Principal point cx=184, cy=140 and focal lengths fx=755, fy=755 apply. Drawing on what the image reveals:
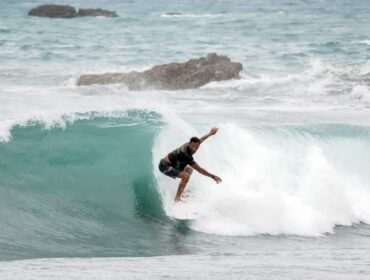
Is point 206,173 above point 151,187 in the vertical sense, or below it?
above

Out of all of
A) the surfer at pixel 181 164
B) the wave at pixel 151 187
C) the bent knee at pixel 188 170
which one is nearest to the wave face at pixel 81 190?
the wave at pixel 151 187

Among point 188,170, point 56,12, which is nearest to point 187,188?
point 188,170

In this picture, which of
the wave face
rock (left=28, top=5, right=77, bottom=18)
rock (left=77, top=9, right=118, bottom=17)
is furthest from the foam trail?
rock (left=77, top=9, right=118, bottom=17)

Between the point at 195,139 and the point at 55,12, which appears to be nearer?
the point at 195,139

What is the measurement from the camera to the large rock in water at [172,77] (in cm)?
2422

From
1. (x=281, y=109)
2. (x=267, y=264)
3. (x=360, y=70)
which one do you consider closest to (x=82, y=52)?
(x=360, y=70)

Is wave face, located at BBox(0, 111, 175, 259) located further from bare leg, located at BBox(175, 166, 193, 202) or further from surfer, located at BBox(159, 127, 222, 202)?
surfer, located at BBox(159, 127, 222, 202)

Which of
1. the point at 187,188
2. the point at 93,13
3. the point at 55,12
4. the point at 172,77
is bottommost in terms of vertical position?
the point at 93,13

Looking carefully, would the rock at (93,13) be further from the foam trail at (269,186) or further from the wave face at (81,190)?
Result: the foam trail at (269,186)

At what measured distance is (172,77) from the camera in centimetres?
2434

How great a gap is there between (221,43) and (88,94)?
1906 cm

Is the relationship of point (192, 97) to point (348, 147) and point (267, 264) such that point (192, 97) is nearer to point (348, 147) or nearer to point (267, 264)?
point (348, 147)

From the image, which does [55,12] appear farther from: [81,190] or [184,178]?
[184,178]

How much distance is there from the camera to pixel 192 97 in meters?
22.5
